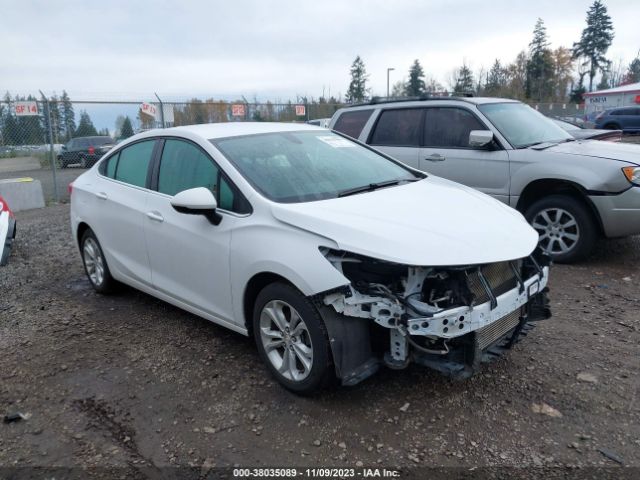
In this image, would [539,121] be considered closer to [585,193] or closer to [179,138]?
[585,193]

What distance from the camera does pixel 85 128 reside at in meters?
16.5

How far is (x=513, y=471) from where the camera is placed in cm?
268

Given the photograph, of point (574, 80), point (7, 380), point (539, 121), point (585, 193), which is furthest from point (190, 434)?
point (574, 80)

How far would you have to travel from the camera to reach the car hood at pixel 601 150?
18.6 ft

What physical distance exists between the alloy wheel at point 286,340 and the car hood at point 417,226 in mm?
561

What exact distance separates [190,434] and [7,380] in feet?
5.53

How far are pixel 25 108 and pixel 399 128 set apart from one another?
890 centimetres

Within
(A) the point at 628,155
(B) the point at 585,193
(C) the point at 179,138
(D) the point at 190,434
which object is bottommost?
(D) the point at 190,434

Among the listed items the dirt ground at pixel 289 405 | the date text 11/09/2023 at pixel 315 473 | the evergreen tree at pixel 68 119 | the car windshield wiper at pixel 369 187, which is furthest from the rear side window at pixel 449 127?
the evergreen tree at pixel 68 119

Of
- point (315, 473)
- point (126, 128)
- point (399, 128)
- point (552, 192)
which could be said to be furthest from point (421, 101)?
point (126, 128)

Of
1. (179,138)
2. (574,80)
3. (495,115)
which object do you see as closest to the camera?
(179,138)

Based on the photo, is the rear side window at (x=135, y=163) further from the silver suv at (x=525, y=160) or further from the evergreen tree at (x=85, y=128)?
the evergreen tree at (x=85, y=128)

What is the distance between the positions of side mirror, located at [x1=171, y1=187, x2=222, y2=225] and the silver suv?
12.1ft

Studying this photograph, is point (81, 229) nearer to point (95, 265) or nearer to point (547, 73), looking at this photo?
point (95, 265)
